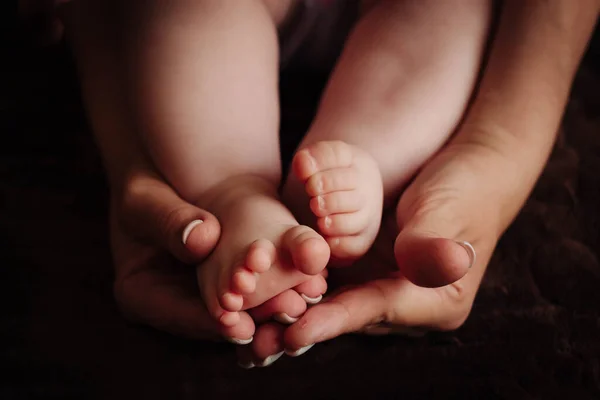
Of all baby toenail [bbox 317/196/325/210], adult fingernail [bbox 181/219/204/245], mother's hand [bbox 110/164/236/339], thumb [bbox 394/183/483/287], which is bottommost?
mother's hand [bbox 110/164/236/339]

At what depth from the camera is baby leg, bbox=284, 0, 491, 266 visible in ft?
1.51

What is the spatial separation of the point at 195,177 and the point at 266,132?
3.1 inches

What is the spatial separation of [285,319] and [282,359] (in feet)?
0.35

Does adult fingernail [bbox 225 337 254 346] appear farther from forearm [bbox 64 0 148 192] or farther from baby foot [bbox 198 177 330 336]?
forearm [bbox 64 0 148 192]

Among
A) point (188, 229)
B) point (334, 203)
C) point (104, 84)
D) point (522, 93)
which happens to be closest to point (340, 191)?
point (334, 203)

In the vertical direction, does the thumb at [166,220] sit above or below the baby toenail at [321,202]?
below

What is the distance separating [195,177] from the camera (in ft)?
1.72

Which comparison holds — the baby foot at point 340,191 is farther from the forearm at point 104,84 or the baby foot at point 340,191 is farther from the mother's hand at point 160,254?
the forearm at point 104,84

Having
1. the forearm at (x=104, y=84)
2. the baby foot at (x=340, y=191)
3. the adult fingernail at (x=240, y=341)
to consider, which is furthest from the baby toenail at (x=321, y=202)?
the forearm at (x=104, y=84)

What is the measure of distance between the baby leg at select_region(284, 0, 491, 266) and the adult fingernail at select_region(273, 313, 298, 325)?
2.2 inches

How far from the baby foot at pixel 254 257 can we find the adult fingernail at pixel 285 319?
0.02m

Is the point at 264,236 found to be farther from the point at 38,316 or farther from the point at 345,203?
the point at 38,316

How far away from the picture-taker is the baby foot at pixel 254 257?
420mm

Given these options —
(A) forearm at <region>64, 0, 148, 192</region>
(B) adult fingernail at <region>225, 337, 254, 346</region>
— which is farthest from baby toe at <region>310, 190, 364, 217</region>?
(A) forearm at <region>64, 0, 148, 192</region>
